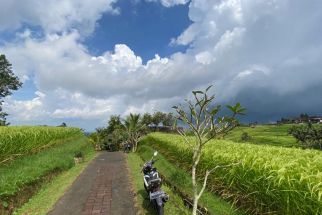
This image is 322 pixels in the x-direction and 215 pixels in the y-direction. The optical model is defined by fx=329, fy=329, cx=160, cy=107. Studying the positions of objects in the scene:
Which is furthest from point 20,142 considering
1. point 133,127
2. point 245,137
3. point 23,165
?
point 245,137

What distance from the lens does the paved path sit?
467 inches

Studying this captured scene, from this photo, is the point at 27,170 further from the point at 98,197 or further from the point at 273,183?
the point at 273,183

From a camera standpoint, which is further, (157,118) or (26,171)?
(157,118)

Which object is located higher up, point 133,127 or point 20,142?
point 133,127

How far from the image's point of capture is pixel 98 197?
45.4ft

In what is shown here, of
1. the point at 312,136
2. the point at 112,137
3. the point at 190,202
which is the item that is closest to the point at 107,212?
the point at 190,202

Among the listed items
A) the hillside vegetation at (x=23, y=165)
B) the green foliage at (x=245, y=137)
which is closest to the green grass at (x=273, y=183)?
the hillside vegetation at (x=23, y=165)

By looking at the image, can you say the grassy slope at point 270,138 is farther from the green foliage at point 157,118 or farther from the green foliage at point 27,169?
the green foliage at point 27,169

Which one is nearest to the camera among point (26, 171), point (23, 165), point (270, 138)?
point (26, 171)

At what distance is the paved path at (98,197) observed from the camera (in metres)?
11.9

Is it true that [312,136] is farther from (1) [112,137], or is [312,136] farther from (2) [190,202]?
(2) [190,202]

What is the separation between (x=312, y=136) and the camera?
50.0m

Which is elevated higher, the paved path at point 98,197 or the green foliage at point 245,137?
the green foliage at point 245,137

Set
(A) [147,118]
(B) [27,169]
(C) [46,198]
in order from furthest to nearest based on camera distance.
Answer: (A) [147,118] → (B) [27,169] → (C) [46,198]
